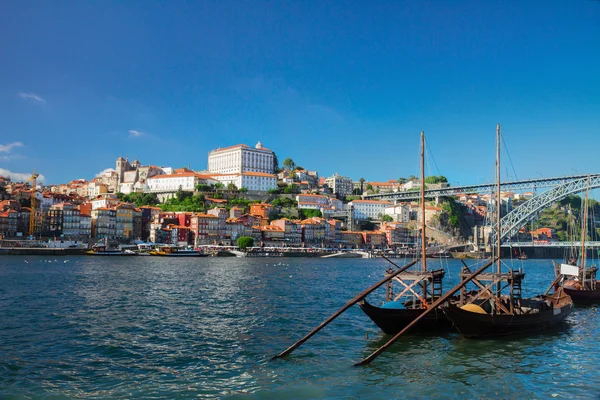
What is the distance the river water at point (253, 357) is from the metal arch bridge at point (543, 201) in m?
46.4

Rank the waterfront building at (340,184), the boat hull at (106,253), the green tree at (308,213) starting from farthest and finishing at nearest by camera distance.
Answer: the waterfront building at (340,184), the green tree at (308,213), the boat hull at (106,253)

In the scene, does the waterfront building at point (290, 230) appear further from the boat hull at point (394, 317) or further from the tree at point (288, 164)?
the boat hull at point (394, 317)

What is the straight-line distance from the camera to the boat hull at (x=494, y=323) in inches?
521

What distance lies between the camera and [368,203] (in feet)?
345

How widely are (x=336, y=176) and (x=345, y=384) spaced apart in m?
111

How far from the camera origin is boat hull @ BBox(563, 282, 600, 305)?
2298cm

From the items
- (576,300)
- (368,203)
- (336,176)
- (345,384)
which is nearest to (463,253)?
(368,203)

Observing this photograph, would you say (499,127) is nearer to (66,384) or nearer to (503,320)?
(503,320)

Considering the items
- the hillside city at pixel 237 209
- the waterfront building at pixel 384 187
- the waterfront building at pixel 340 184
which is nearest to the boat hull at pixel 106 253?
the hillside city at pixel 237 209

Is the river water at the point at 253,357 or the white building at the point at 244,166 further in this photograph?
the white building at the point at 244,166

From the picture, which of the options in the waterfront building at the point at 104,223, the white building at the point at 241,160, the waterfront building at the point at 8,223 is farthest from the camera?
A: the white building at the point at 241,160

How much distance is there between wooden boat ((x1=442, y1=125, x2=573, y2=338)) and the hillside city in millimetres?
53112

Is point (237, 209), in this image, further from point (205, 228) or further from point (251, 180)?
point (251, 180)

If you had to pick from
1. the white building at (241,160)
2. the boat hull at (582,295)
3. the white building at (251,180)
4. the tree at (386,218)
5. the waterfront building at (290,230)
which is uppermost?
the white building at (241,160)
